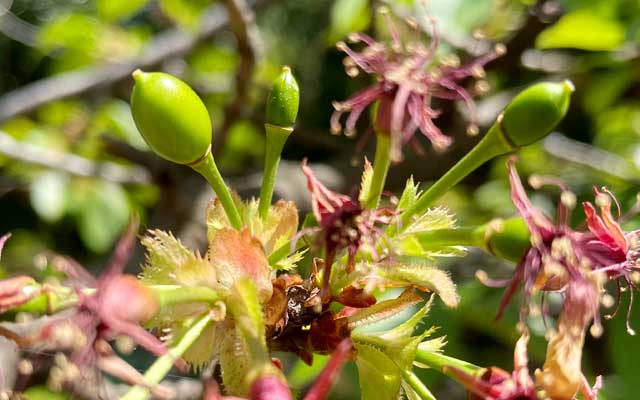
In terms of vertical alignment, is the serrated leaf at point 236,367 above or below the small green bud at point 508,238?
below

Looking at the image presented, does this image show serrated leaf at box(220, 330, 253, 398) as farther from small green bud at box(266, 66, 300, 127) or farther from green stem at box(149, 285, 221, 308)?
small green bud at box(266, 66, 300, 127)

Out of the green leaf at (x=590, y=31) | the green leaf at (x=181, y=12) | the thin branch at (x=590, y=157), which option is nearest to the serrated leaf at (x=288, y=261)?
the green leaf at (x=590, y=31)

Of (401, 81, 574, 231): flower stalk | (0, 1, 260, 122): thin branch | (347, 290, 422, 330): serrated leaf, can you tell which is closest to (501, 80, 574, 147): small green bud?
(401, 81, 574, 231): flower stalk

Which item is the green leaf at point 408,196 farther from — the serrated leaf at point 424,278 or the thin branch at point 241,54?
the thin branch at point 241,54

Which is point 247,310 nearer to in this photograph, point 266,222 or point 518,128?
point 266,222

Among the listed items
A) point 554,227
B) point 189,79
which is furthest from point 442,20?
point 189,79

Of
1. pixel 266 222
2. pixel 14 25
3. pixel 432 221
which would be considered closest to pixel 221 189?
pixel 266 222
